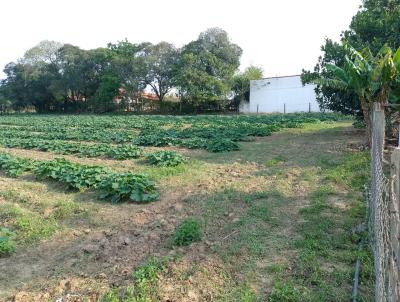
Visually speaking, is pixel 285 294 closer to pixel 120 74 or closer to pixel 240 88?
pixel 240 88

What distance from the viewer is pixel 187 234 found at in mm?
5715

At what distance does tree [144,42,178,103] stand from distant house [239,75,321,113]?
10760 mm

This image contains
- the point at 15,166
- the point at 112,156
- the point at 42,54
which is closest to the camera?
the point at 15,166

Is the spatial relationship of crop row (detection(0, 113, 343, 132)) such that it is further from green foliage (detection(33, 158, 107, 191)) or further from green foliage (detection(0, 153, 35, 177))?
green foliage (detection(33, 158, 107, 191))

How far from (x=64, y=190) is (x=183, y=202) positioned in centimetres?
330

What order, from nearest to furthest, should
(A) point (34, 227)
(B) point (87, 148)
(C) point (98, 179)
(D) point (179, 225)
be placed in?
1. (D) point (179, 225)
2. (A) point (34, 227)
3. (C) point (98, 179)
4. (B) point (87, 148)

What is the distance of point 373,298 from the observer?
4.09m

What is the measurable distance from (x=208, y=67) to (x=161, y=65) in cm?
645

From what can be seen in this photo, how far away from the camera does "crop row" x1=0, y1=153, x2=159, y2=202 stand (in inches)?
322

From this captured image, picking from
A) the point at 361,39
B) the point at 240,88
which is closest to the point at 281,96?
the point at 240,88

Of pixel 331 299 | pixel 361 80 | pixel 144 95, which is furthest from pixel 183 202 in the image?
pixel 144 95

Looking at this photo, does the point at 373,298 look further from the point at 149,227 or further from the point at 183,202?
the point at 183,202

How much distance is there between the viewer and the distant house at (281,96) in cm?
4194

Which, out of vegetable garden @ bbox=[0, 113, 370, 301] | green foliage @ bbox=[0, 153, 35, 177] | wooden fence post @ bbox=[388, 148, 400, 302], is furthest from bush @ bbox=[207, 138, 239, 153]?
wooden fence post @ bbox=[388, 148, 400, 302]
